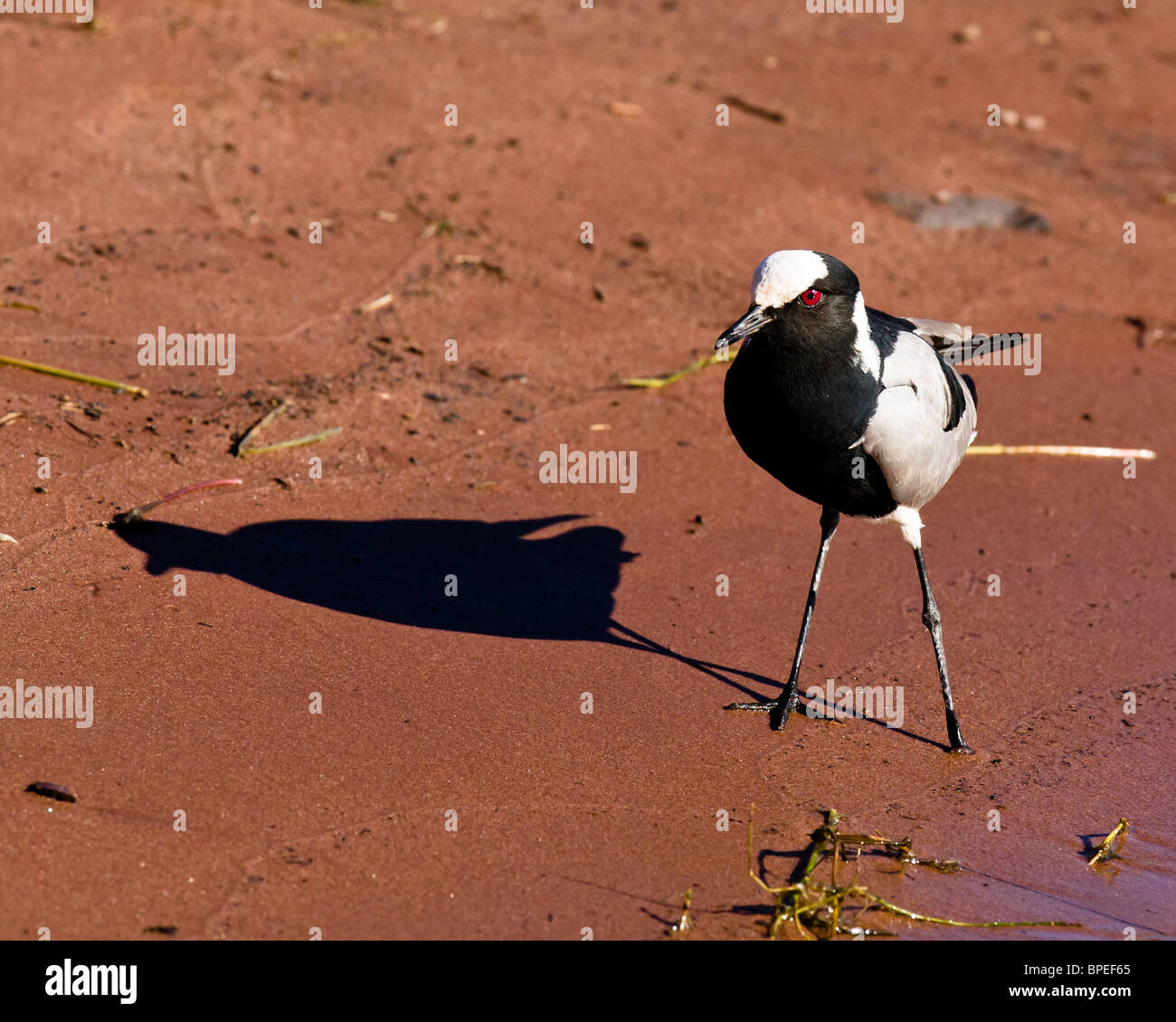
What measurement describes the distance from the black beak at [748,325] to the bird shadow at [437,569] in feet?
5.63

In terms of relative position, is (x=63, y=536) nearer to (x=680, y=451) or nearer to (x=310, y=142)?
(x=680, y=451)

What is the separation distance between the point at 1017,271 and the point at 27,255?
6.91 meters

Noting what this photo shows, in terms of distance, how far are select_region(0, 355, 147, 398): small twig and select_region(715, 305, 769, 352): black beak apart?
364cm

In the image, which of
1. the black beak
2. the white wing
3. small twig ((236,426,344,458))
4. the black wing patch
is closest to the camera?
the black beak

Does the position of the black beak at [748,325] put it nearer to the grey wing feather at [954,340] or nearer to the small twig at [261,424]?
the grey wing feather at [954,340]

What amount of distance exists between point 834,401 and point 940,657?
1.36 metres

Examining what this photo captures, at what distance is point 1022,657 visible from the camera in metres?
6.31

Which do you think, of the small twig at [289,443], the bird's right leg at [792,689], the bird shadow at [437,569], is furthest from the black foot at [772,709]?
the small twig at [289,443]

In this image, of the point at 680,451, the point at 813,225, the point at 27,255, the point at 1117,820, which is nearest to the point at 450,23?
the point at 813,225

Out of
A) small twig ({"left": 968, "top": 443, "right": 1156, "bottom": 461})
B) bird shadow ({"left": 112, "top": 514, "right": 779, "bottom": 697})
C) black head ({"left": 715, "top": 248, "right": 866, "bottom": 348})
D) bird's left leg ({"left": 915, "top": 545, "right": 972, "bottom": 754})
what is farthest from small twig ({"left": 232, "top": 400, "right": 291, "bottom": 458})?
small twig ({"left": 968, "top": 443, "right": 1156, "bottom": 461})

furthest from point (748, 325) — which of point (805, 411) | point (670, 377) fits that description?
point (670, 377)

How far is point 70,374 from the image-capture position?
7000 millimetres

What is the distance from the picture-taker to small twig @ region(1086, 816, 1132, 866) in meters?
5.04

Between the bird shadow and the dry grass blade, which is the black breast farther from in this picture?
the dry grass blade
